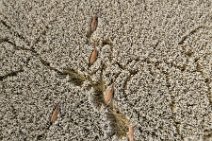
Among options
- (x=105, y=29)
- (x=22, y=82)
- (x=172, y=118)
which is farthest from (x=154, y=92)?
(x=22, y=82)

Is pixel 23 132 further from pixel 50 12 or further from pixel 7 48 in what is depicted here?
pixel 50 12

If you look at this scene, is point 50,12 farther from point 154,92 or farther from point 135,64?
point 154,92

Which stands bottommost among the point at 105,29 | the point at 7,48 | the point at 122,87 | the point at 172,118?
the point at 172,118

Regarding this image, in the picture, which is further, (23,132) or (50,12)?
(50,12)

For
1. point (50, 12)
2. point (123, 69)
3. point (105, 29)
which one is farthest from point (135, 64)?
point (50, 12)

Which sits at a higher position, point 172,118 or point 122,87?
point 122,87

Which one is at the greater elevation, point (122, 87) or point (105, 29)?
point (105, 29)
